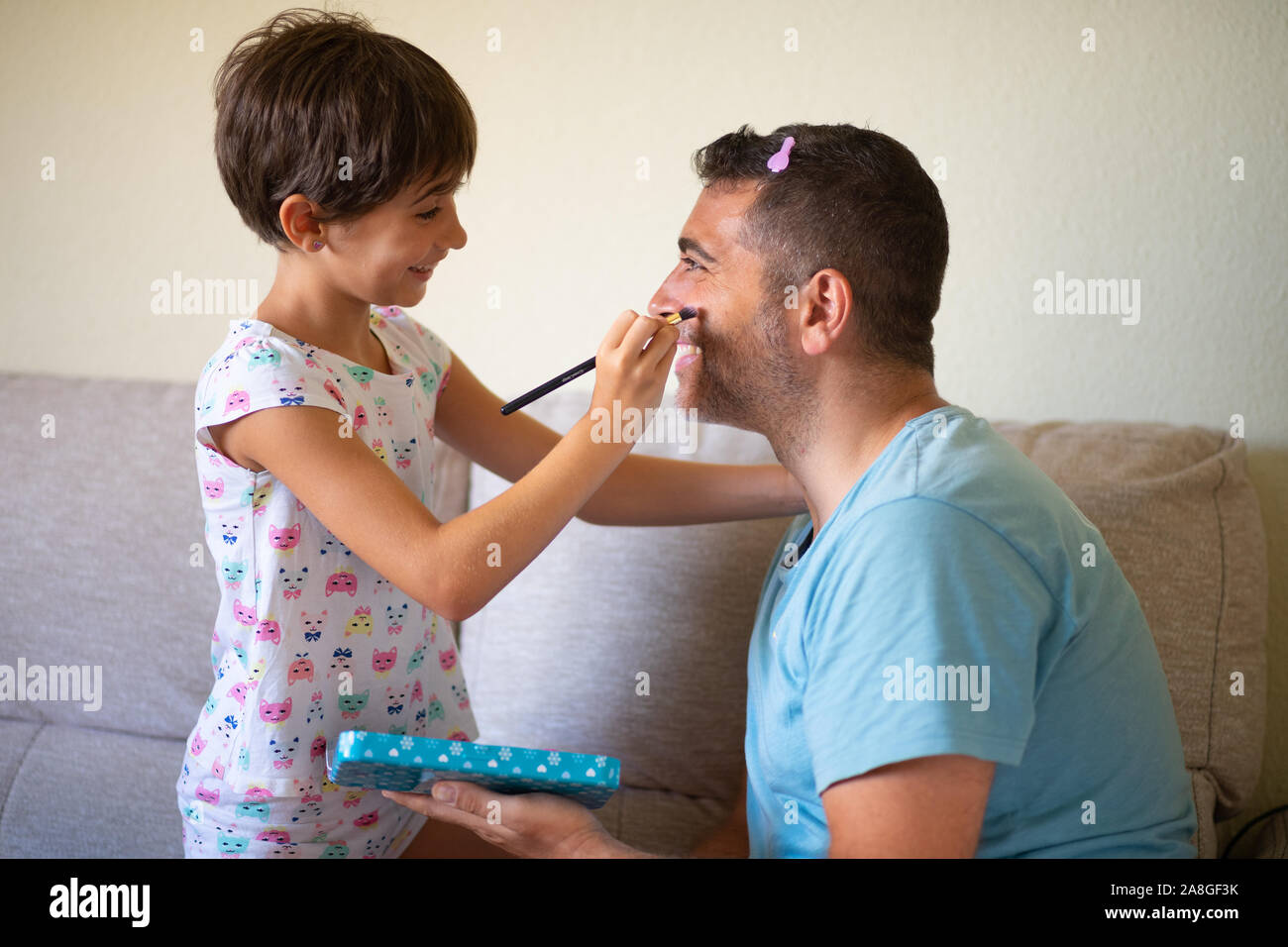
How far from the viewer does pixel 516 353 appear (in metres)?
1.94

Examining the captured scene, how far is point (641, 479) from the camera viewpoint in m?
1.43

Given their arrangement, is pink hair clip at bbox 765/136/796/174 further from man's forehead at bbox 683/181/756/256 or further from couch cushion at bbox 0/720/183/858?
couch cushion at bbox 0/720/183/858

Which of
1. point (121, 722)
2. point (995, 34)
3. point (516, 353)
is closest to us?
point (995, 34)

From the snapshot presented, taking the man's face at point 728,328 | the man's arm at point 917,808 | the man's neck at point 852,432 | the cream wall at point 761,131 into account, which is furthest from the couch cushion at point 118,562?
the man's arm at point 917,808

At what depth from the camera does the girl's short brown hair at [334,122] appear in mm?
1112

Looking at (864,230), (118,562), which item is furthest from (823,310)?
(118,562)

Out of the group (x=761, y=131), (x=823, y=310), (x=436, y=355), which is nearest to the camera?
(x=823, y=310)

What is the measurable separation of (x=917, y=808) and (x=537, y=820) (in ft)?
1.31

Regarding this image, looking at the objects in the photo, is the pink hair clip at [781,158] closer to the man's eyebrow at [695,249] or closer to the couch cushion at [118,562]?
the man's eyebrow at [695,249]

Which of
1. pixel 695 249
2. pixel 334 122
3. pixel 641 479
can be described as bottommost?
pixel 641 479

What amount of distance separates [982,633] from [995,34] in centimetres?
110

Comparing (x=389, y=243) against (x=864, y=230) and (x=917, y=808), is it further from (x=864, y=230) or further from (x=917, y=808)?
(x=917, y=808)
